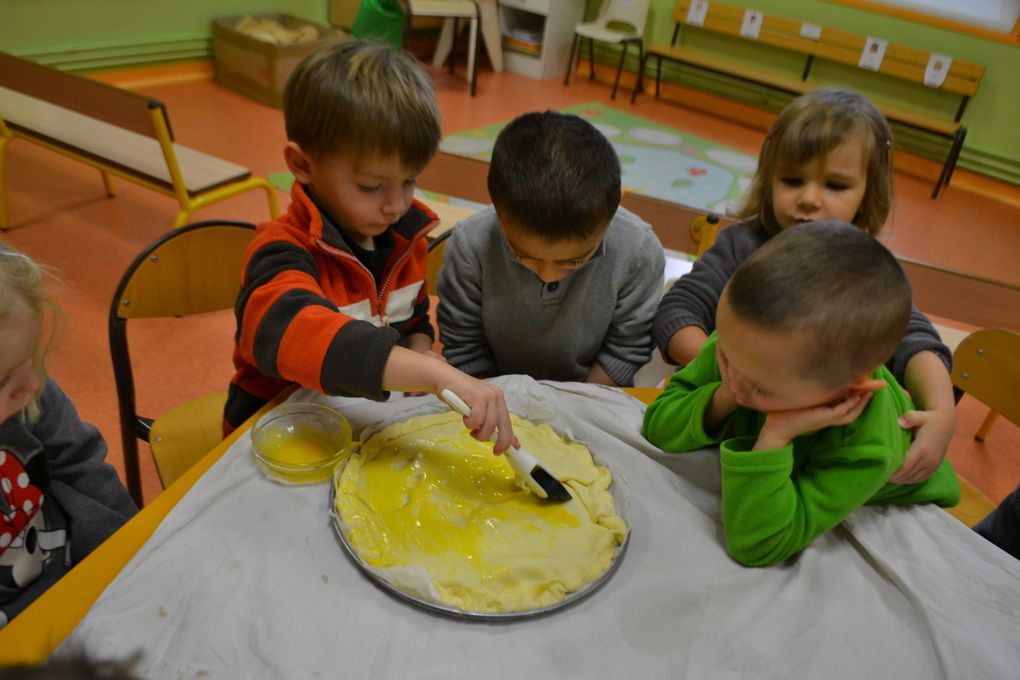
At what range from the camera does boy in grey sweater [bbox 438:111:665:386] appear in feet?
3.32

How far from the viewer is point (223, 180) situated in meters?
2.54

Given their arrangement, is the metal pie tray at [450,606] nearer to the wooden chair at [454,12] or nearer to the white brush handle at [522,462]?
the white brush handle at [522,462]

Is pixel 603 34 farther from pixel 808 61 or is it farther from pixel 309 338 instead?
pixel 309 338

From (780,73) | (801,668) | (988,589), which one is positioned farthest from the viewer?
(780,73)

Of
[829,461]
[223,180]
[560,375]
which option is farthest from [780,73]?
[829,461]

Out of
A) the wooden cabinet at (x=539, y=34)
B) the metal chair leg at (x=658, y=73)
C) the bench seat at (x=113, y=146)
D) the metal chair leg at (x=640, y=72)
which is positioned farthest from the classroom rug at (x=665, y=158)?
the bench seat at (x=113, y=146)

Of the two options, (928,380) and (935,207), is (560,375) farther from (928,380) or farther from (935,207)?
(935,207)

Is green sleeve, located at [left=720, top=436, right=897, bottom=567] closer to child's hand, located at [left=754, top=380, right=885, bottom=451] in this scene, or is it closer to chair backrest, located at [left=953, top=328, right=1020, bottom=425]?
child's hand, located at [left=754, top=380, right=885, bottom=451]

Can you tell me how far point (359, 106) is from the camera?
38.1 inches

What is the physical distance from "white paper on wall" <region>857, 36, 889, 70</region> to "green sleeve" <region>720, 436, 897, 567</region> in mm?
5135

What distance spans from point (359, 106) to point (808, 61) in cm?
532

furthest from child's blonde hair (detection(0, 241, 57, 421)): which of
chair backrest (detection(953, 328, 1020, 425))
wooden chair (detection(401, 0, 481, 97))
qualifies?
wooden chair (detection(401, 0, 481, 97))

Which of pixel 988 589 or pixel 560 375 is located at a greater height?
pixel 988 589

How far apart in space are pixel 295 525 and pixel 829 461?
67 cm
